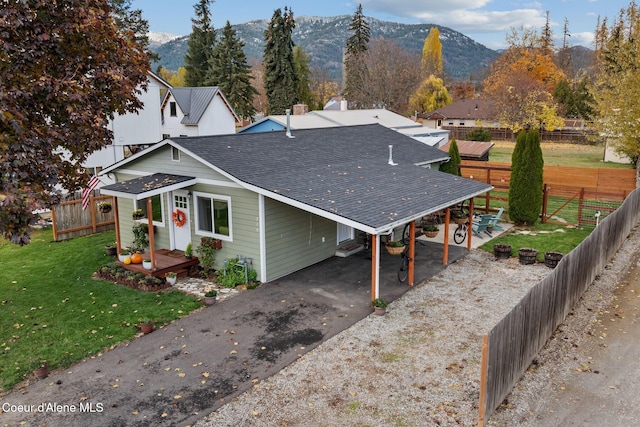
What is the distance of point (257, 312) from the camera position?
10.5 meters

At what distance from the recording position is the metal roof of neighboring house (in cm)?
5544

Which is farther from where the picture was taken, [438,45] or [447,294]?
[438,45]

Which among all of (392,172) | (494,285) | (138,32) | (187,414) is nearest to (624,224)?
(494,285)

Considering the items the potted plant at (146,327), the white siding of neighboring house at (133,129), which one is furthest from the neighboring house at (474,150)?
the potted plant at (146,327)

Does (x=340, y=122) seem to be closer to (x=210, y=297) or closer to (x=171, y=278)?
(x=171, y=278)

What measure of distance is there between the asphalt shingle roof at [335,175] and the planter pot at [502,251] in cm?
186

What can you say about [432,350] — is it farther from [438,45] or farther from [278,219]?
[438,45]

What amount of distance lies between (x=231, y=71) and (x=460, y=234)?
1710 inches

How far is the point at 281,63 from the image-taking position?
168ft

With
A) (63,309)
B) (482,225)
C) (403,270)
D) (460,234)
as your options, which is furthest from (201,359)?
(482,225)

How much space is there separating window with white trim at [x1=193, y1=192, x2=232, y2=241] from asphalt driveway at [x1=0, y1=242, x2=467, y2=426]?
1999 mm

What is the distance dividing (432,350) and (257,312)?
388 centimetres

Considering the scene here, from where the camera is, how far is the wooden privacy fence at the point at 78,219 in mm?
17109

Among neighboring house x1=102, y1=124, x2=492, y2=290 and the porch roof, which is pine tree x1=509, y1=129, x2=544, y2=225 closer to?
neighboring house x1=102, y1=124, x2=492, y2=290
